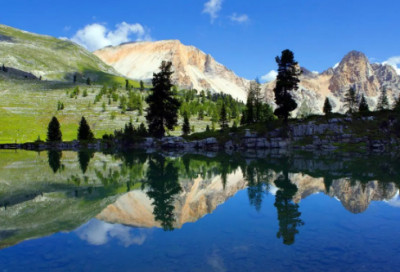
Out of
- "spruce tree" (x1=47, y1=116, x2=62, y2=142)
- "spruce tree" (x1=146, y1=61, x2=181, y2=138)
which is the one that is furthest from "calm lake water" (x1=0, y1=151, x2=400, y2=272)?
"spruce tree" (x1=47, y1=116, x2=62, y2=142)

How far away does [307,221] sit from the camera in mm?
14797

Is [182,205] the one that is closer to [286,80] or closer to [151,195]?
[151,195]

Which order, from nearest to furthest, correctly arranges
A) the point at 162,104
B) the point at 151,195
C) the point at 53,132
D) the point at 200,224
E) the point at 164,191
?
the point at 200,224
the point at 151,195
the point at 164,191
the point at 162,104
the point at 53,132

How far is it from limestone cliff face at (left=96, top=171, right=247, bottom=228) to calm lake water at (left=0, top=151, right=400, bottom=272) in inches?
2.8

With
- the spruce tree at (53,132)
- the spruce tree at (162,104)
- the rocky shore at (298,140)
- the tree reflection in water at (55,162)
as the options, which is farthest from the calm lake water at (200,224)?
the spruce tree at (53,132)

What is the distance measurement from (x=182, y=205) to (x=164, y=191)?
4.61 m

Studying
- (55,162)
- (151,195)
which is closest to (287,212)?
(151,195)

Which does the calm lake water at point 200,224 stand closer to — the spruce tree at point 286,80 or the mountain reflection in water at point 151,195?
the mountain reflection in water at point 151,195

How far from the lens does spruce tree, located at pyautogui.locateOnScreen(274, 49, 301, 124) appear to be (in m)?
67.9

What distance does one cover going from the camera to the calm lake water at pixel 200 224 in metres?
10.2

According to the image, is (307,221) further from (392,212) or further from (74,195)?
(74,195)

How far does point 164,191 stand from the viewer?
72.9 ft

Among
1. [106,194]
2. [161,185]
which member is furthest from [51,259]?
[161,185]

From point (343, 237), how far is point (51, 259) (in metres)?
11.6
